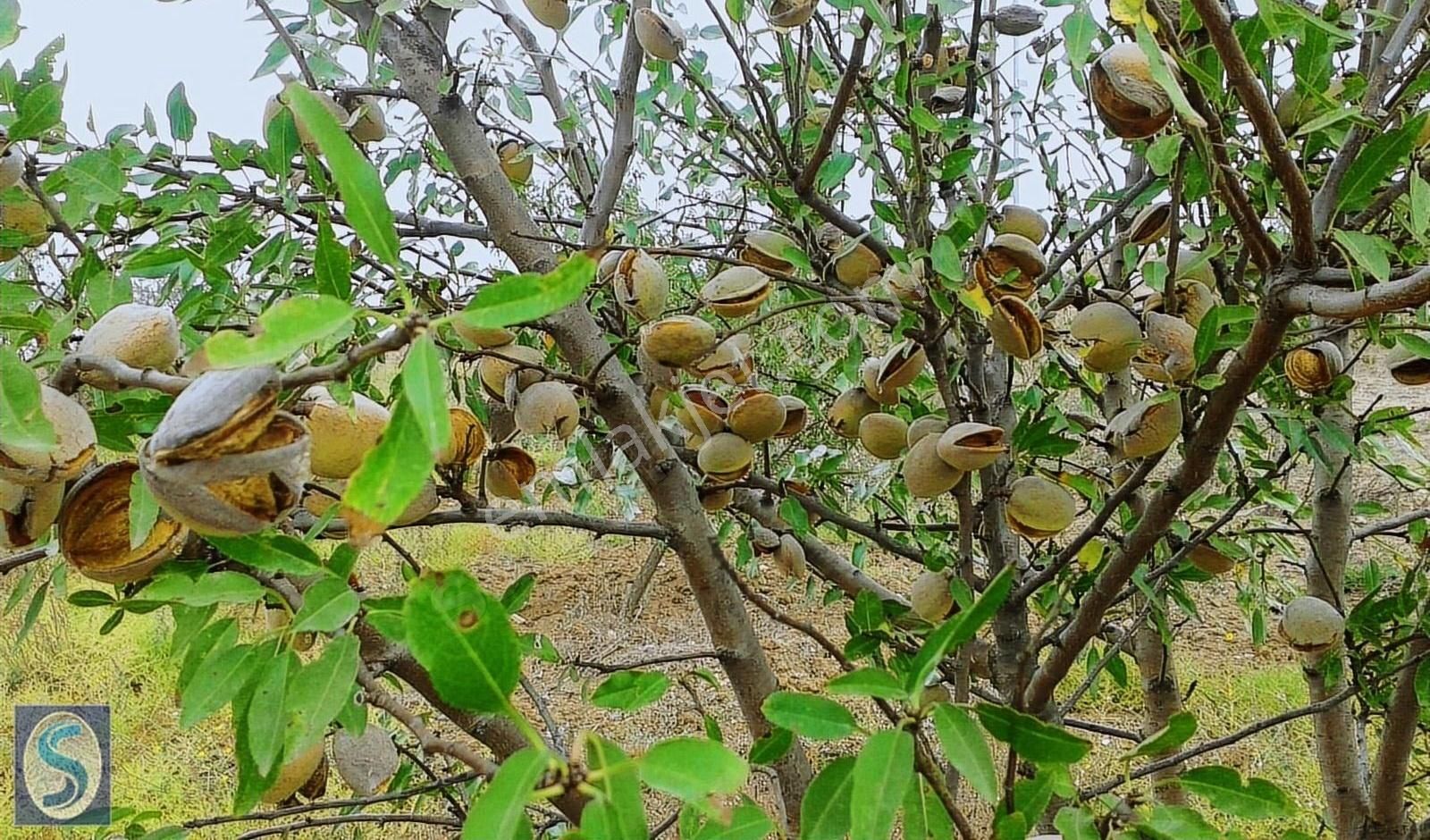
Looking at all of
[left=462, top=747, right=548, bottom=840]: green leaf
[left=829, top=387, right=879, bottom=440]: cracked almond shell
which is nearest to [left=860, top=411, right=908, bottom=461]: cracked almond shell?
[left=829, top=387, right=879, bottom=440]: cracked almond shell

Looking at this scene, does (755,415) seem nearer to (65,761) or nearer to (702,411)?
(702,411)

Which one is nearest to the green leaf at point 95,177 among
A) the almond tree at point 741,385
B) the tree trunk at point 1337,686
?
the almond tree at point 741,385

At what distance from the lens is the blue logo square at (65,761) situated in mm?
1167

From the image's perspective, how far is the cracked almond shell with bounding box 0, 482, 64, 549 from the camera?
48 cm

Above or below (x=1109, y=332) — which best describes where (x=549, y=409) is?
below

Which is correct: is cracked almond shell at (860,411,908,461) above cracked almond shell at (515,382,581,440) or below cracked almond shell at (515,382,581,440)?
above

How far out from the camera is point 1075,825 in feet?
1.53

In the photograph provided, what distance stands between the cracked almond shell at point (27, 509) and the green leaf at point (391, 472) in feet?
1.00

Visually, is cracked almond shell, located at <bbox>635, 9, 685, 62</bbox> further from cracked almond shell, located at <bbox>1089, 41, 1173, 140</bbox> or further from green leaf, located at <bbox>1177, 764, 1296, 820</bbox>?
green leaf, located at <bbox>1177, 764, 1296, 820</bbox>

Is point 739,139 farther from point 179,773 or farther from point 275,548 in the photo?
point 179,773

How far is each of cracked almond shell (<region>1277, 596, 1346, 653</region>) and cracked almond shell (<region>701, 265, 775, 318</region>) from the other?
680 mm

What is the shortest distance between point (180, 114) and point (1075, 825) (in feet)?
2.86

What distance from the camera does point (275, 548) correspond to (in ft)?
1.44

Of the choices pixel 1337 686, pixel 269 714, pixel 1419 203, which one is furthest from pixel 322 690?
pixel 1337 686
